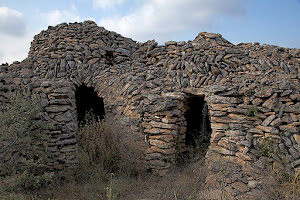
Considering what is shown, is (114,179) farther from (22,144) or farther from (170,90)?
(170,90)

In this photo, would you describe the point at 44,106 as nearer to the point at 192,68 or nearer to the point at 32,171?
the point at 32,171

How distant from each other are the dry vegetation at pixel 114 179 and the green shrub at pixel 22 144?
19mm

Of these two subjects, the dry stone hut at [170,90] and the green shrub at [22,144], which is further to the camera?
the dry stone hut at [170,90]

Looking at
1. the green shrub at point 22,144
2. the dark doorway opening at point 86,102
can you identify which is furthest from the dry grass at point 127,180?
the dark doorway opening at point 86,102

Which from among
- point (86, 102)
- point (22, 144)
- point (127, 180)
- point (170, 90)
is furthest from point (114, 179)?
point (86, 102)

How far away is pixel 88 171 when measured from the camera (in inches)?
189

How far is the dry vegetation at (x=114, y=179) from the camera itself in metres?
3.57

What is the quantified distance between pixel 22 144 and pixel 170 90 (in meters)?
3.35

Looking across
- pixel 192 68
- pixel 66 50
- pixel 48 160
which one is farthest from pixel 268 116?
pixel 66 50

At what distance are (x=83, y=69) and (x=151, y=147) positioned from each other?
313 cm

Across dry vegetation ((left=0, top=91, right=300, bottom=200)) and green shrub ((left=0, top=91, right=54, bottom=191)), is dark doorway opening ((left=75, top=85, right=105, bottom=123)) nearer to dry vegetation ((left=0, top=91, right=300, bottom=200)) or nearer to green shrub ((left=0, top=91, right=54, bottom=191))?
dry vegetation ((left=0, top=91, right=300, bottom=200))

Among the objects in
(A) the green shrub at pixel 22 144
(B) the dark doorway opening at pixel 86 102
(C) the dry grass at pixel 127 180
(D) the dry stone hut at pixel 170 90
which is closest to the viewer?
(C) the dry grass at pixel 127 180

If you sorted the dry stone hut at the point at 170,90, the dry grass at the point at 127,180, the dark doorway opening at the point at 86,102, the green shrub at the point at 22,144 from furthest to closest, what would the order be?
the dark doorway opening at the point at 86,102 → the dry stone hut at the point at 170,90 → the green shrub at the point at 22,144 → the dry grass at the point at 127,180

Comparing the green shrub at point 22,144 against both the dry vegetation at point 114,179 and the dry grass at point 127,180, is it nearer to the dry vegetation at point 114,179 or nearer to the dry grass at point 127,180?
the dry vegetation at point 114,179
